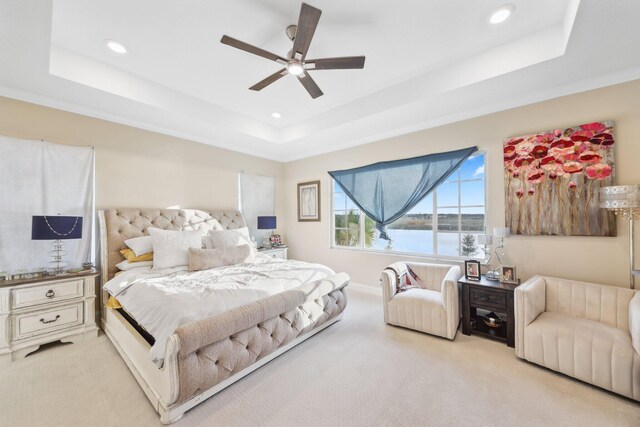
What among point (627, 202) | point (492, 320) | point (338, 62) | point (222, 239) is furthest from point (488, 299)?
point (222, 239)

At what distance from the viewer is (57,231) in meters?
2.53

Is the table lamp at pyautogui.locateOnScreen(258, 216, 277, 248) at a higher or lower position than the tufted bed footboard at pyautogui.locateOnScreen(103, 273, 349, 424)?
higher

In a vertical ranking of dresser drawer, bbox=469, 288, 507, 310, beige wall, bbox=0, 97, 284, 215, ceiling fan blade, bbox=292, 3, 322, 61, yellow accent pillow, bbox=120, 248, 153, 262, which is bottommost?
dresser drawer, bbox=469, 288, 507, 310

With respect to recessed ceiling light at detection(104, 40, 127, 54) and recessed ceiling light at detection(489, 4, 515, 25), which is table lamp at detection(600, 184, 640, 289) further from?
recessed ceiling light at detection(104, 40, 127, 54)

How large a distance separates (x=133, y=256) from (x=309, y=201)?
9.98ft

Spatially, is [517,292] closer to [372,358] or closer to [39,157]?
[372,358]

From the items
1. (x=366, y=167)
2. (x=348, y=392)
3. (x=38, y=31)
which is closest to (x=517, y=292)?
(x=348, y=392)

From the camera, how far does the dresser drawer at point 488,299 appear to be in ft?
8.47

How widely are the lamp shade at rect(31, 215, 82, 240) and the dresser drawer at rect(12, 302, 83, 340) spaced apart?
745mm

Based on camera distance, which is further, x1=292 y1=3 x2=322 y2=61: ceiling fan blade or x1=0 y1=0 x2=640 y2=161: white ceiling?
x1=0 y1=0 x2=640 y2=161: white ceiling

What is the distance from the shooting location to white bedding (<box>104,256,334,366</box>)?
1.79 metres

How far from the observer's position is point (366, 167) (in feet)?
14.0

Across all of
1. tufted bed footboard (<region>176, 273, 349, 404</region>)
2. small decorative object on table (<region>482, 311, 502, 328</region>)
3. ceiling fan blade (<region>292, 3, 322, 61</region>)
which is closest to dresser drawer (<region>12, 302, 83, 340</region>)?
tufted bed footboard (<region>176, 273, 349, 404</region>)

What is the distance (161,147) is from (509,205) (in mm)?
4755
